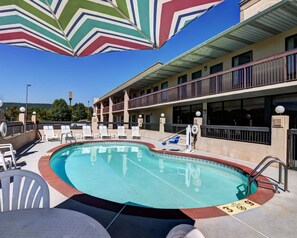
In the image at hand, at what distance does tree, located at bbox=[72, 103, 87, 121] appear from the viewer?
57106 millimetres

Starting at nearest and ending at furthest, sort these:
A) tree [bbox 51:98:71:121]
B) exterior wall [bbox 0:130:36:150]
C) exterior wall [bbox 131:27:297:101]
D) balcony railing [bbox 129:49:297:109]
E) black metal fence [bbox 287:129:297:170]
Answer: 1. black metal fence [bbox 287:129:297:170]
2. exterior wall [bbox 0:130:36:150]
3. balcony railing [bbox 129:49:297:109]
4. exterior wall [bbox 131:27:297:101]
5. tree [bbox 51:98:71:121]

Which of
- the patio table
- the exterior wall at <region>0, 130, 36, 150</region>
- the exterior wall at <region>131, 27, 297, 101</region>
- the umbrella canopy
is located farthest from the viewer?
the exterior wall at <region>131, 27, 297, 101</region>

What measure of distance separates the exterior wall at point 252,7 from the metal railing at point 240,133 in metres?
10.8

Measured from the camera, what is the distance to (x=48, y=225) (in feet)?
5.87

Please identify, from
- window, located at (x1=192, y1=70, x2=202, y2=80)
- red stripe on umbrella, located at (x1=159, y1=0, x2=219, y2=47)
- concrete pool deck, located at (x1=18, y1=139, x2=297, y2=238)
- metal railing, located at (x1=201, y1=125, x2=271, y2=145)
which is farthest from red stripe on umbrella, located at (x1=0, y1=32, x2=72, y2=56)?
window, located at (x1=192, y1=70, x2=202, y2=80)

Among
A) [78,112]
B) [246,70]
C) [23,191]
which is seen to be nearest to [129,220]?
[23,191]

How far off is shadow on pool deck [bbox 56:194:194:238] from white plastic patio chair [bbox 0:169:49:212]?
1.12 m

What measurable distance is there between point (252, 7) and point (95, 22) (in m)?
18.5

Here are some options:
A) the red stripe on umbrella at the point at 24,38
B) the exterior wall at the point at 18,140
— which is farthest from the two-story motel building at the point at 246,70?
the exterior wall at the point at 18,140

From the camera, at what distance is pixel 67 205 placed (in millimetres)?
3764

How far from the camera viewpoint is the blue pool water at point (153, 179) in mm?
5754

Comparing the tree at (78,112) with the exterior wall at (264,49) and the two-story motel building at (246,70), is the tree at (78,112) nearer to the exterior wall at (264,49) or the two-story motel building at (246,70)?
the two-story motel building at (246,70)

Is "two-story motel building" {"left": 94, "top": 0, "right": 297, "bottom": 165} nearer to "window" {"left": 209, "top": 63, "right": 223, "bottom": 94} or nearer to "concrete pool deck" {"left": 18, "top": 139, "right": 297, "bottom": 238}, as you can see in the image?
"window" {"left": 209, "top": 63, "right": 223, "bottom": 94}

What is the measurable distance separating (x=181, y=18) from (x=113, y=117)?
32.8 m
